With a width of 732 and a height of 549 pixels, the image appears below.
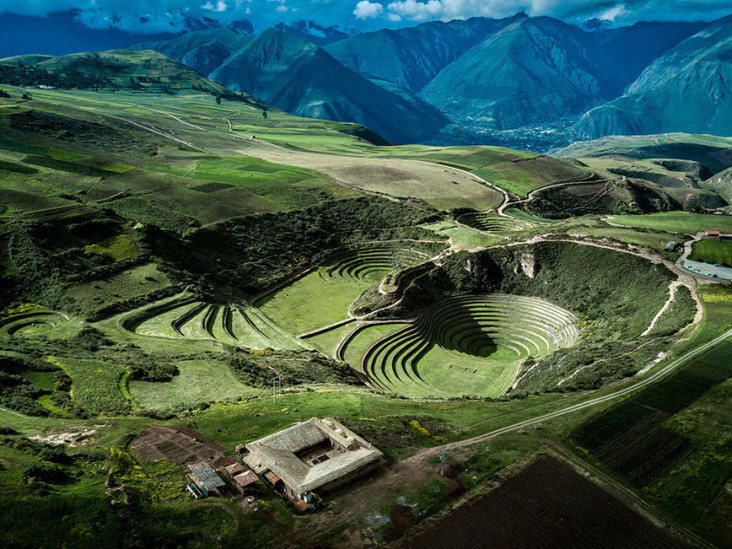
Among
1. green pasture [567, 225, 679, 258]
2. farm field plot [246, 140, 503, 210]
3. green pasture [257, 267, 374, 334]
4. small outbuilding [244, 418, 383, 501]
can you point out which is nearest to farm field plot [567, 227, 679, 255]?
green pasture [567, 225, 679, 258]

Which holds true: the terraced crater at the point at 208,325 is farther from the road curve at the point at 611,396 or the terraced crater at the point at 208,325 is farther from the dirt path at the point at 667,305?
the dirt path at the point at 667,305

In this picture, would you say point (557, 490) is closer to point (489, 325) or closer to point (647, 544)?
point (647, 544)

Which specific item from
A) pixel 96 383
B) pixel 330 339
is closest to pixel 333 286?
pixel 330 339

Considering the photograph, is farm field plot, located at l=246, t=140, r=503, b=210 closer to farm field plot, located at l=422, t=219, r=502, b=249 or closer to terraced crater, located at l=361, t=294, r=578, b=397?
farm field plot, located at l=422, t=219, r=502, b=249

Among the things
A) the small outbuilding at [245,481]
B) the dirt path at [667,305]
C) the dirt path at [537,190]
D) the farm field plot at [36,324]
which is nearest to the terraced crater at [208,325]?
the farm field plot at [36,324]

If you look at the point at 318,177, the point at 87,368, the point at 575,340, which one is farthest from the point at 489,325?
the point at 318,177

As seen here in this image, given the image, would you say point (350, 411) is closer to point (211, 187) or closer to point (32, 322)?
point (32, 322)
